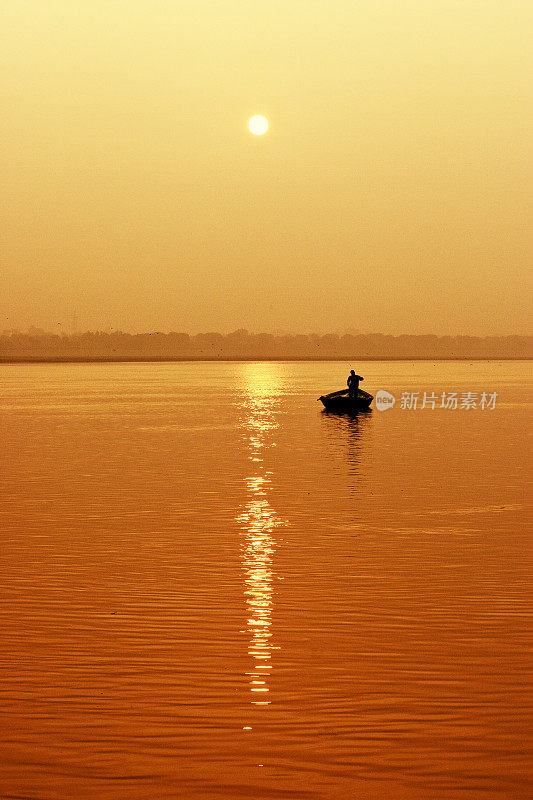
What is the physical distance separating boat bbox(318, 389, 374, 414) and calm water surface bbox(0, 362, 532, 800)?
39.3 m

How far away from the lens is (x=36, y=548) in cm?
2225

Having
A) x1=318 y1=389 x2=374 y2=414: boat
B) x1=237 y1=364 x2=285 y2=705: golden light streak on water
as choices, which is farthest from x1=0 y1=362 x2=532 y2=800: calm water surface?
x1=318 y1=389 x2=374 y2=414: boat

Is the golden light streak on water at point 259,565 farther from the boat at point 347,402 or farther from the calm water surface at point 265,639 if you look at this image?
the boat at point 347,402

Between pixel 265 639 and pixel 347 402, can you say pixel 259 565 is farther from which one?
pixel 347 402

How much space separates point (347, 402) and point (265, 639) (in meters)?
60.9

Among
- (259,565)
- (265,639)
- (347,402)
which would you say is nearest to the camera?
(265,639)

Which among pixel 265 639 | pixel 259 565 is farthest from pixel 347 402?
pixel 265 639

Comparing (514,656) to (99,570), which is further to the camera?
(99,570)

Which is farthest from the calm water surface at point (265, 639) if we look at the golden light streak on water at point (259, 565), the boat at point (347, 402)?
the boat at point (347, 402)

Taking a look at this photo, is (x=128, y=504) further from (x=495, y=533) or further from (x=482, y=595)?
(x=482, y=595)

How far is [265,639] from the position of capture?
48.1 feet

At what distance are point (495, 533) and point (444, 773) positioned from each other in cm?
1488

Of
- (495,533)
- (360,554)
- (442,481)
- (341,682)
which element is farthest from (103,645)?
(442,481)

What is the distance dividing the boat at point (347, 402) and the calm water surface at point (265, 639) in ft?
129
